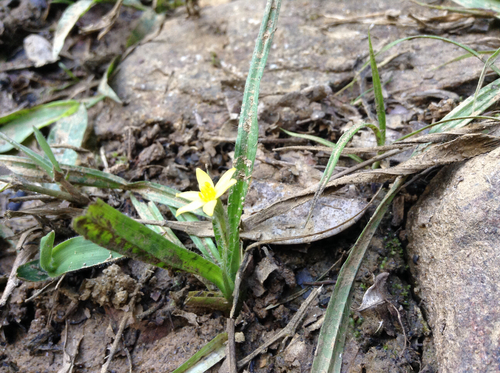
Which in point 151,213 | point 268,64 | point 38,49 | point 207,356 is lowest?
point 207,356

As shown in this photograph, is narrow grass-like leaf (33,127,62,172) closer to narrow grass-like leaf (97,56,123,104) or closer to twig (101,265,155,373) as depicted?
twig (101,265,155,373)

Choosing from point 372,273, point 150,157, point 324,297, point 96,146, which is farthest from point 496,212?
point 96,146

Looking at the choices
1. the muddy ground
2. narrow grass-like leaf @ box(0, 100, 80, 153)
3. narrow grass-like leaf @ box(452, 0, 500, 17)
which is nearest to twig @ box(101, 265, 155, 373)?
the muddy ground

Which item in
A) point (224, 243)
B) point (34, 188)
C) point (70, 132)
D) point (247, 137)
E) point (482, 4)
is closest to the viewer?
point (224, 243)

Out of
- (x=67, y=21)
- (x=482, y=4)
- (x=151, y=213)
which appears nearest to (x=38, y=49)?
(x=67, y=21)

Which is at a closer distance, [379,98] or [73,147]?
[379,98]

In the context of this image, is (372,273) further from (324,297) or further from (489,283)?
(489,283)

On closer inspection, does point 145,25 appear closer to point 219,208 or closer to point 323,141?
point 323,141
